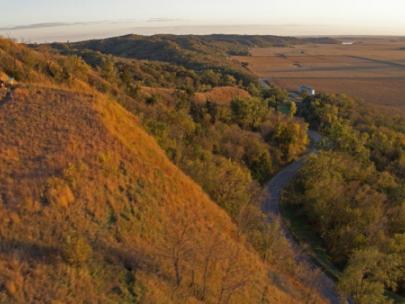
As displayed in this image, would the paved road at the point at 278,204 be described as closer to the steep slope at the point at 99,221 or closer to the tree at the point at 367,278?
the tree at the point at 367,278

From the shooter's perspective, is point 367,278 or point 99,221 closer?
point 99,221

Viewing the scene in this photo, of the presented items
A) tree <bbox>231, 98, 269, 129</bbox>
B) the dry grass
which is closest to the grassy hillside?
tree <bbox>231, 98, 269, 129</bbox>

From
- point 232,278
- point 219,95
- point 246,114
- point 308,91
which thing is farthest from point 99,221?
point 308,91

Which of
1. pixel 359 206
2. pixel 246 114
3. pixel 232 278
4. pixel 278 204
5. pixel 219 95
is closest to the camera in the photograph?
pixel 232 278

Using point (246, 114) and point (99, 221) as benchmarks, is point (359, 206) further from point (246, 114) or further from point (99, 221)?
point (99, 221)

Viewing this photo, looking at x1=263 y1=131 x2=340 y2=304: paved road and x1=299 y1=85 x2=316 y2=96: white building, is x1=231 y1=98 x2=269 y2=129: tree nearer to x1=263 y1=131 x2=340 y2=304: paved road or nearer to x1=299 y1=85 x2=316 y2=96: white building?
x1=263 y1=131 x2=340 y2=304: paved road

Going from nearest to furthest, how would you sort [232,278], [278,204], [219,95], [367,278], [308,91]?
[232,278], [367,278], [278,204], [219,95], [308,91]

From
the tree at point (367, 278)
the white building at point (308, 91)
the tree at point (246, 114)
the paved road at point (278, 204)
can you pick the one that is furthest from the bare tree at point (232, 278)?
the white building at point (308, 91)
